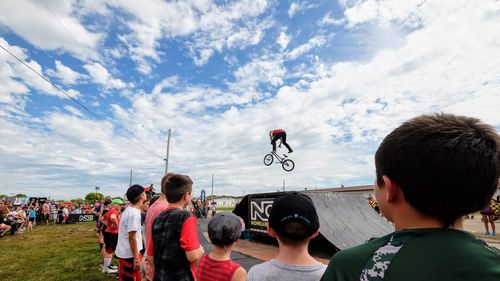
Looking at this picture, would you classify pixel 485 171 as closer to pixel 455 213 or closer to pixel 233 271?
pixel 455 213

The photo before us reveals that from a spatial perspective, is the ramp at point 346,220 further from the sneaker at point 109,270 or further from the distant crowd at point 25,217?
the distant crowd at point 25,217

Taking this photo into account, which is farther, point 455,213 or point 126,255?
→ point 126,255

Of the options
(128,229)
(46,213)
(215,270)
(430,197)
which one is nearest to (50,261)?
(128,229)

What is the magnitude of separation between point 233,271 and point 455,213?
1831 mm

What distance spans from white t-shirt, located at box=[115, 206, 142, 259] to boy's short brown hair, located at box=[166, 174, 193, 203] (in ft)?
4.77

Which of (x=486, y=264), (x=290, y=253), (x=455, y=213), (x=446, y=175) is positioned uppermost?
(x=446, y=175)

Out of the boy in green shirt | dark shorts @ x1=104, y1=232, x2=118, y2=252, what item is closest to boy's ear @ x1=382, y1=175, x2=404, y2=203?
the boy in green shirt

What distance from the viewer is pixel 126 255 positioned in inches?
178

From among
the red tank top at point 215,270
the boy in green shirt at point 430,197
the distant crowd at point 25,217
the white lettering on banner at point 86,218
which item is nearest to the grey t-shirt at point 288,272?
the red tank top at point 215,270

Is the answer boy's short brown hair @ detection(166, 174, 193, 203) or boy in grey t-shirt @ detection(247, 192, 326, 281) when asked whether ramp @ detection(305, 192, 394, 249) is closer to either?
boy's short brown hair @ detection(166, 174, 193, 203)

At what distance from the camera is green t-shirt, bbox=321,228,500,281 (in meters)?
0.74

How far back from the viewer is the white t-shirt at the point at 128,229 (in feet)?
14.1

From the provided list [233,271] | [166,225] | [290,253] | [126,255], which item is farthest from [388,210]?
[126,255]

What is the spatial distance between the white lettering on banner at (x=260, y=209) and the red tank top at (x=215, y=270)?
348 inches
